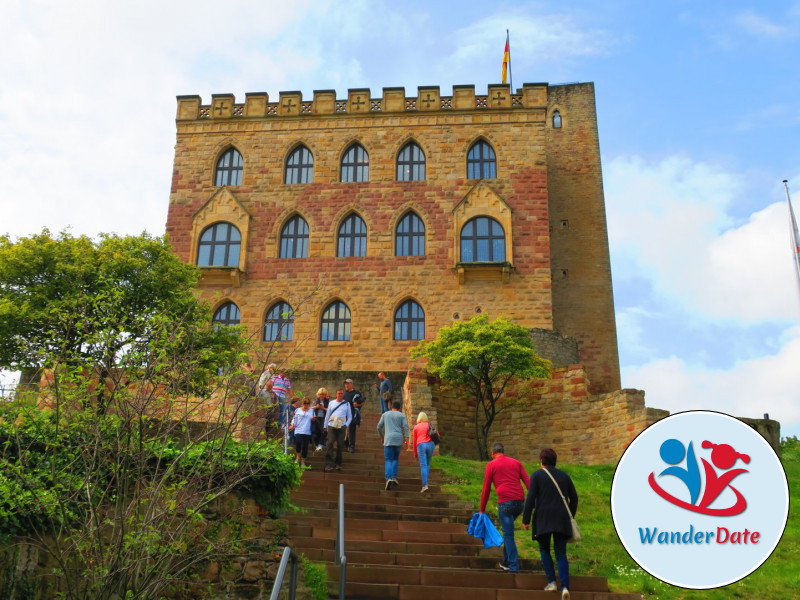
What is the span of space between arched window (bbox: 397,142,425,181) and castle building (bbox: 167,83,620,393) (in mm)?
54

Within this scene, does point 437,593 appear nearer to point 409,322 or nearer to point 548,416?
point 548,416

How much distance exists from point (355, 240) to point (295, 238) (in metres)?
2.14

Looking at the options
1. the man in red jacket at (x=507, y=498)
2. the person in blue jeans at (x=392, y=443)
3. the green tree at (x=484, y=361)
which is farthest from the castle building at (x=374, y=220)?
the man in red jacket at (x=507, y=498)

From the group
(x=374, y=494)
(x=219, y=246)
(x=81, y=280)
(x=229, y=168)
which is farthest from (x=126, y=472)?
(x=229, y=168)

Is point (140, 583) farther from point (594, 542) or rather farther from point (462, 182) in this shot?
point (462, 182)

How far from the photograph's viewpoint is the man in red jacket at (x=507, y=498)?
10266 millimetres

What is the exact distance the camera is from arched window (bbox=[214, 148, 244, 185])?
101 ft

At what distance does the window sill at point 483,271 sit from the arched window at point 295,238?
545 centimetres

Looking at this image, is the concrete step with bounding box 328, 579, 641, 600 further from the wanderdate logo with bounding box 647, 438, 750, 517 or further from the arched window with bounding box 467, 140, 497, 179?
the arched window with bounding box 467, 140, 497, 179

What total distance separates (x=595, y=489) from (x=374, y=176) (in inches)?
671

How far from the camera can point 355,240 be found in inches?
1159

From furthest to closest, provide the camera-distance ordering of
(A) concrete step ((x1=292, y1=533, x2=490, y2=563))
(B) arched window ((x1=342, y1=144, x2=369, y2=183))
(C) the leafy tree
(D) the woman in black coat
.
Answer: (B) arched window ((x1=342, y1=144, x2=369, y2=183))
(A) concrete step ((x1=292, y1=533, x2=490, y2=563))
(D) the woman in black coat
(C) the leafy tree

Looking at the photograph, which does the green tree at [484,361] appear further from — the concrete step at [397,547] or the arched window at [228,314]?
the concrete step at [397,547]

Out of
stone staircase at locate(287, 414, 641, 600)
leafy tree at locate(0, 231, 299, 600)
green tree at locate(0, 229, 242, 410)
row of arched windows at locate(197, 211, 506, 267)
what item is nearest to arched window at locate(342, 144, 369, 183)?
row of arched windows at locate(197, 211, 506, 267)
